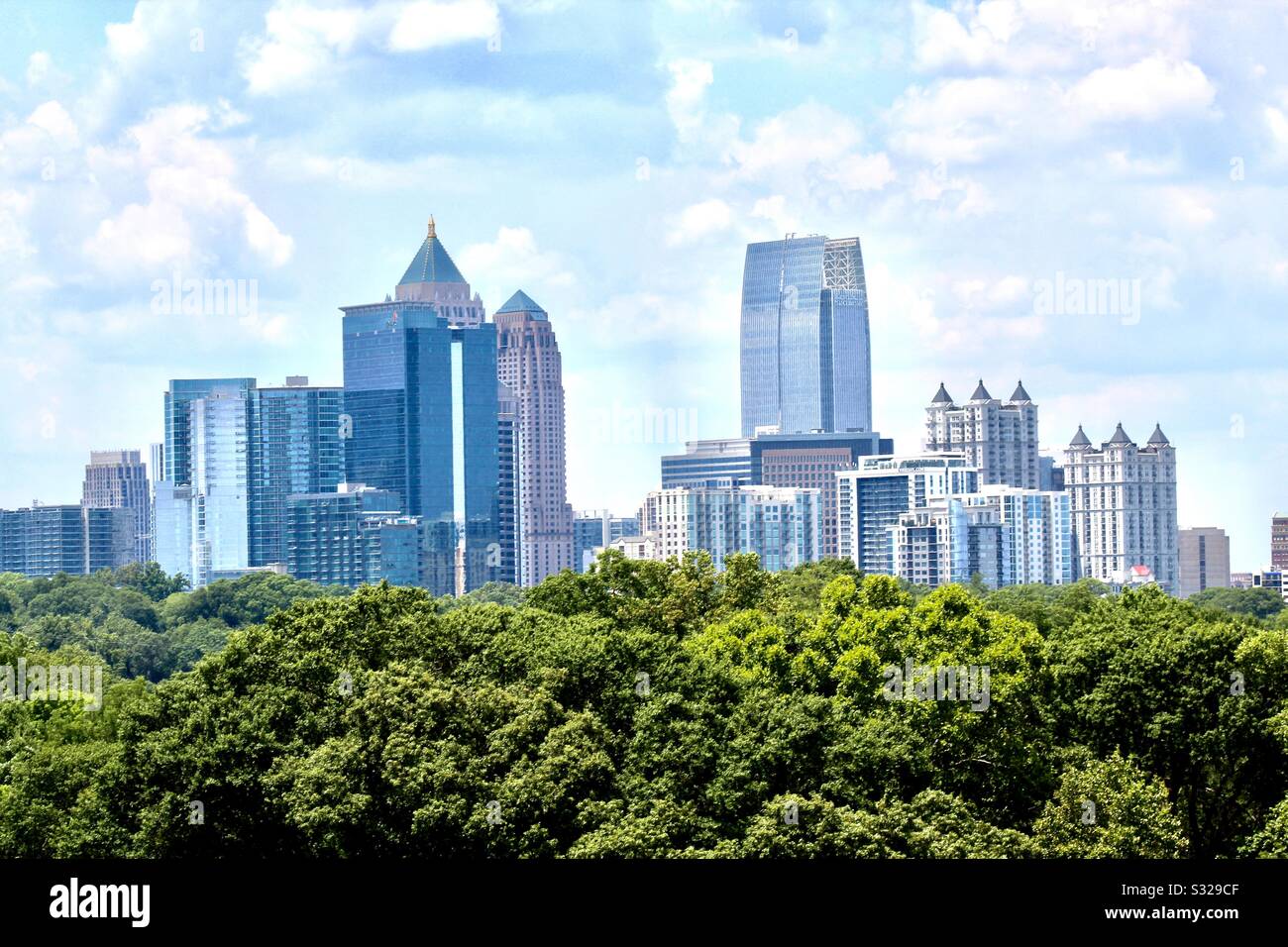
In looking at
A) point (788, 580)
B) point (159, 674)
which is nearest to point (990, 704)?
point (788, 580)

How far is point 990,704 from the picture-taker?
41.4 metres

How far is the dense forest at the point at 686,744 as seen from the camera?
3688 centimetres

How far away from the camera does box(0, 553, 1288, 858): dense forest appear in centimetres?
3688

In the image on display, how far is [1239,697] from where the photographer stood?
41.2m

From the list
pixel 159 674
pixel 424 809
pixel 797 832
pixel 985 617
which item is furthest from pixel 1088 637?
pixel 159 674

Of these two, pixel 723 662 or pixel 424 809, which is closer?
pixel 424 809

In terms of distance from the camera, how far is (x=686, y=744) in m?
38.3

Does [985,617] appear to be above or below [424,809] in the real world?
above
